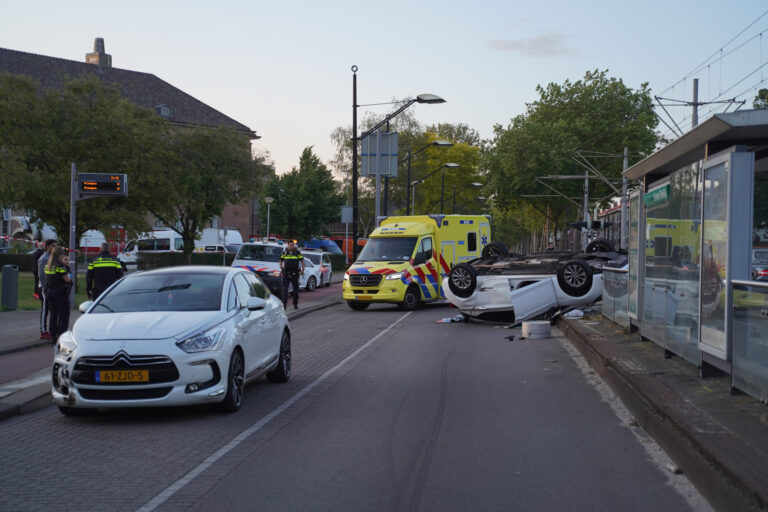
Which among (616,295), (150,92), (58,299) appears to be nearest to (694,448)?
(616,295)

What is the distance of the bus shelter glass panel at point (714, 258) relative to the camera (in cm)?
837

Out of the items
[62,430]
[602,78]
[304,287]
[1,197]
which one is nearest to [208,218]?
[304,287]

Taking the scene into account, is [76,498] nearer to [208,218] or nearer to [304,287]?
[304,287]

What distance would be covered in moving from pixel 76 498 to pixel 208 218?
4222 centimetres

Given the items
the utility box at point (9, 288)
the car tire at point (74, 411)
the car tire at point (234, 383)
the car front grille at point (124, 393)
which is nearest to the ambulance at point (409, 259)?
the utility box at point (9, 288)

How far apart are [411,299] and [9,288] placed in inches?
410

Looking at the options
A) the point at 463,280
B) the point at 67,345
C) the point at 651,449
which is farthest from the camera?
the point at 463,280

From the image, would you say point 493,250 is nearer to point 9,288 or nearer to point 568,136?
point 9,288

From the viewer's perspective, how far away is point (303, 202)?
2827 inches

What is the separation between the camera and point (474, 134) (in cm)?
9050

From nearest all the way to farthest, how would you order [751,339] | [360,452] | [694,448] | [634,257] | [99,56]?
[694,448] → [360,452] → [751,339] → [634,257] → [99,56]

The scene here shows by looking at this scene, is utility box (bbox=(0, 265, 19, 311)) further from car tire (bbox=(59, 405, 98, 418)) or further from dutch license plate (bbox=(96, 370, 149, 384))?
dutch license plate (bbox=(96, 370, 149, 384))

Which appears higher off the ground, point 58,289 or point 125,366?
point 58,289

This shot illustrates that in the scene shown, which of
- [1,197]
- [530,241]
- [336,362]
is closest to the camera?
[336,362]
